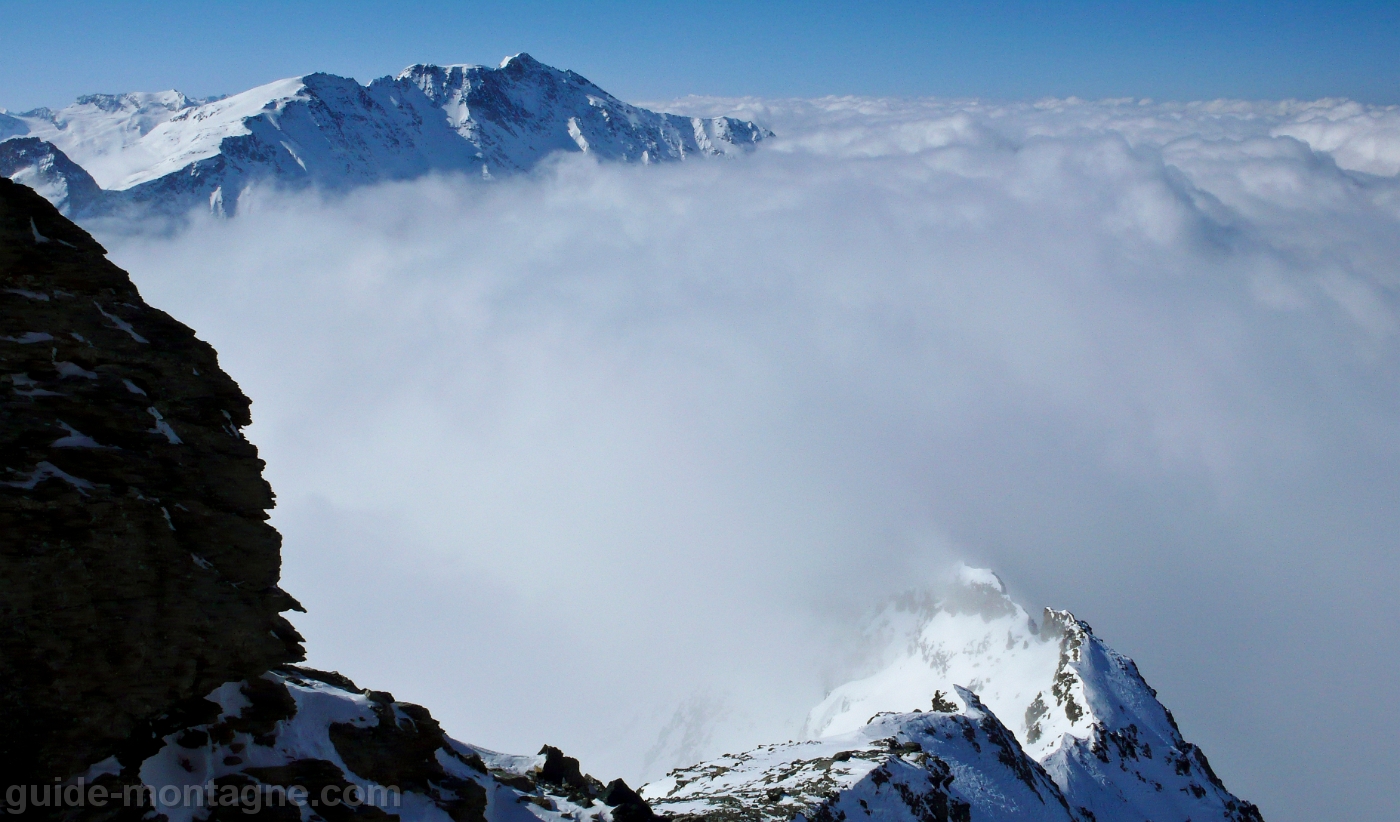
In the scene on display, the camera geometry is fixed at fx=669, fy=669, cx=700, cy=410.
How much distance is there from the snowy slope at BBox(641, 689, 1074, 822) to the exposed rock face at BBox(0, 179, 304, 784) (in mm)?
31097

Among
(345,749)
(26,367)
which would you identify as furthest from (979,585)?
(26,367)

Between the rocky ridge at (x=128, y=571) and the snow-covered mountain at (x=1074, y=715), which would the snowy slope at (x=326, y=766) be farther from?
the snow-covered mountain at (x=1074, y=715)

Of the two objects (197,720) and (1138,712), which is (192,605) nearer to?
(197,720)

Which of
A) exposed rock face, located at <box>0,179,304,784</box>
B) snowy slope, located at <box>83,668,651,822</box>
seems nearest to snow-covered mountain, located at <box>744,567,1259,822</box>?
snowy slope, located at <box>83,668,651,822</box>

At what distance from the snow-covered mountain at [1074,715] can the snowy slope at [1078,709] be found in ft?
0.51

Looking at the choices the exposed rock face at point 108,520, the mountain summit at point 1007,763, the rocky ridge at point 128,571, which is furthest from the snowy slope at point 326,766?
the mountain summit at point 1007,763

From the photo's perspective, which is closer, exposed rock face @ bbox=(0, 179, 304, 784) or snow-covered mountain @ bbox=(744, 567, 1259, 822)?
exposed rock face @ bbox=(0, 179, 304, 784)

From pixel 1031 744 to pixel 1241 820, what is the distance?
72.9ft

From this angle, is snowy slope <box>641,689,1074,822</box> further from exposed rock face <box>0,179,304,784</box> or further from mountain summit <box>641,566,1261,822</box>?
exposed rock face <box>0,179,304,784</box>

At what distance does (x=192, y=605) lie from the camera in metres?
20.8

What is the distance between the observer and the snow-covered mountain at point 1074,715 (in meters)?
71.6

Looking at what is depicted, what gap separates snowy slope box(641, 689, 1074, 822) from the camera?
44031 mm

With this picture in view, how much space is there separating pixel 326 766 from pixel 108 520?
38.2ft

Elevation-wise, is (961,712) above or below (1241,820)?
above
